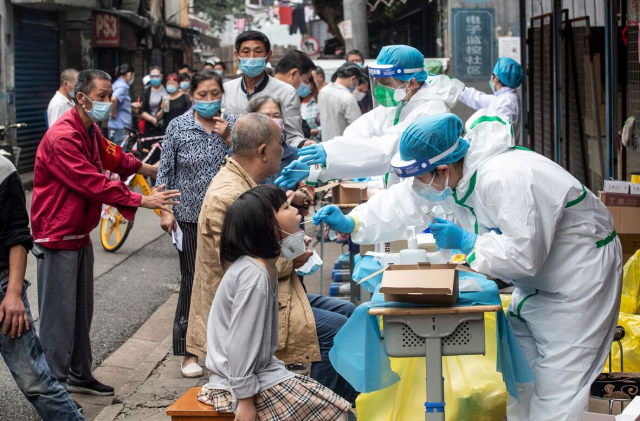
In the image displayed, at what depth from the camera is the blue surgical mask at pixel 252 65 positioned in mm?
6906

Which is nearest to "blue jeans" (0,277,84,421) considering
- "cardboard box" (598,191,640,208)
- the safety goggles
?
the safety goggles

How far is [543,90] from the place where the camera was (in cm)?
1080

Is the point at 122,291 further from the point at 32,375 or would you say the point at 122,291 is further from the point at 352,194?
the point at 32,375

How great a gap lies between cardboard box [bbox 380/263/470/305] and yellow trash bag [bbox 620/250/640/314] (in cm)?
214

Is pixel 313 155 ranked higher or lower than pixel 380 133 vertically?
lower

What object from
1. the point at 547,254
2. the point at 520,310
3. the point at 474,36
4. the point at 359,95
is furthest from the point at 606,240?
the point at 474,36

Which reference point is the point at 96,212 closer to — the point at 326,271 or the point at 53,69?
the point at 326,271

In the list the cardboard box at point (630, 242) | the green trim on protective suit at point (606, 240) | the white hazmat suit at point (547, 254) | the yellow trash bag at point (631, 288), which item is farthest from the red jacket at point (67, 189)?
the cardboard box at point (630, 242)

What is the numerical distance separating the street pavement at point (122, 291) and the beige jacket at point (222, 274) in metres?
1.74

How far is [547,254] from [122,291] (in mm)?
5567

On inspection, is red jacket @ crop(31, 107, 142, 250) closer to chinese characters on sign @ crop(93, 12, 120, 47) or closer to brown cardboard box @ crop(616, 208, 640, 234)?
brown cardboard box @ crop(616, 208, 640, 234)

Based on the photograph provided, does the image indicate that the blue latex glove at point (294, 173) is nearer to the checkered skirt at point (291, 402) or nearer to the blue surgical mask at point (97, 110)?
the blue surgical mask at point (97, 110)

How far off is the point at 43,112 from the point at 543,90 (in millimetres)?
12539

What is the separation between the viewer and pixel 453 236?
13.6 ft
